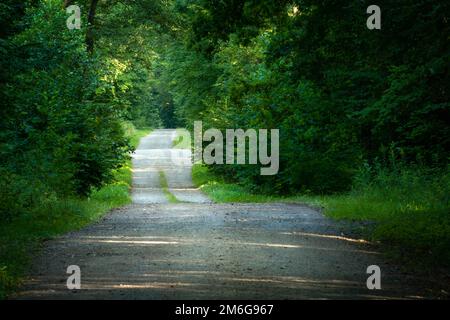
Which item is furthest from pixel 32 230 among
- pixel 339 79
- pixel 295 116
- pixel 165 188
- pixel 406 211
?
pixel 165 188

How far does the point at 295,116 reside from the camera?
1162 inches

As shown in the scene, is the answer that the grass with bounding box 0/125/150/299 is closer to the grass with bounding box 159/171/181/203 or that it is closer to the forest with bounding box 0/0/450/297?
the forest with bounding box 0/0/450/297

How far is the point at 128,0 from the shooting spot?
43.1m

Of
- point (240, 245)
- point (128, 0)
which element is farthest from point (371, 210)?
point (128, 0)

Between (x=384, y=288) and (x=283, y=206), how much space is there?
14028 millimetres

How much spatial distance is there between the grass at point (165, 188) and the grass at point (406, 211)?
947 centimetres

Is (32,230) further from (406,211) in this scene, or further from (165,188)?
(165,188)

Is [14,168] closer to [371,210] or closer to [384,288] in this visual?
[371,210]

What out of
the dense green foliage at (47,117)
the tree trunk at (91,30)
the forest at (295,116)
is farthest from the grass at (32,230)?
the tree trunk at (91,30)

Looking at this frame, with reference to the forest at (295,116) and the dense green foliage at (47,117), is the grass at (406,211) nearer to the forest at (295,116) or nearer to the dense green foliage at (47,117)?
the forest at (295,116)

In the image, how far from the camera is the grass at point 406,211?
43.9ft

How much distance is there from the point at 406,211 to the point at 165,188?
27556 mm
